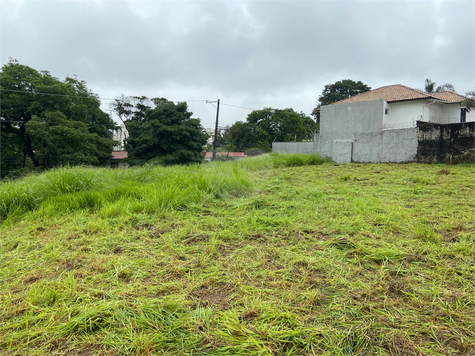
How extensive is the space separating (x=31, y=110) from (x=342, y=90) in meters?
31.6

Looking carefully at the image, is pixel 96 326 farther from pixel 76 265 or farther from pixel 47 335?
pixel 76 265

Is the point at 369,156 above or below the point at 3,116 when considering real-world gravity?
below

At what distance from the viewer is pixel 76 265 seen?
→ 6.24ft

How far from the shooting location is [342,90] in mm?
34219

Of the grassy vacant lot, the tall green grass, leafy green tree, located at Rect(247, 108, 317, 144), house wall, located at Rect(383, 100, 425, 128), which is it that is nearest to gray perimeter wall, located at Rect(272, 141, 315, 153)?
house wall, located at Rect(383, 100, 425, 128)

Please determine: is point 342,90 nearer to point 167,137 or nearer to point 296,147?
point 296,147

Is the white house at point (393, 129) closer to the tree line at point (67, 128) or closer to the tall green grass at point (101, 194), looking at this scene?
the tree line at point (67, 128)

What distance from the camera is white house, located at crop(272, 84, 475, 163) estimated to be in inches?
422

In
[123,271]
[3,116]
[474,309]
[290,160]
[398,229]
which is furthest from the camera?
[3,116]

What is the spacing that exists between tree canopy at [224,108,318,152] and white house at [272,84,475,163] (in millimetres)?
8144

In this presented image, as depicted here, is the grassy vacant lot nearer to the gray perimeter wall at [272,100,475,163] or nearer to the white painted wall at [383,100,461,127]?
the gray perimeter wall at [272,100,475,163]

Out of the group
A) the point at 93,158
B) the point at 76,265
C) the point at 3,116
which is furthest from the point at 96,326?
the point at 3,116

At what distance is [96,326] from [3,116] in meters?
22.2

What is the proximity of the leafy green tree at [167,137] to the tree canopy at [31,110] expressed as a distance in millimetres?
2721
